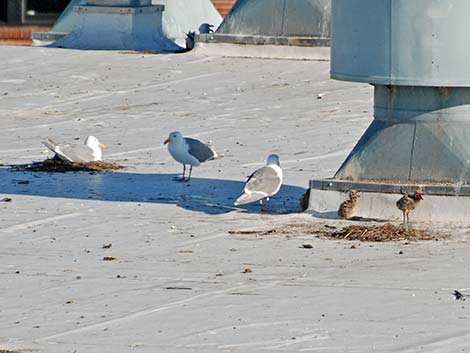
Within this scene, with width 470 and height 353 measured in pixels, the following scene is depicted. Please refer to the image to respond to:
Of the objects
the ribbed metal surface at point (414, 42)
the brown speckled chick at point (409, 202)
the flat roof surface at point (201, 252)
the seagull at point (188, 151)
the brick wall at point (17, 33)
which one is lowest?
the flat roof surface at point (201, 252)

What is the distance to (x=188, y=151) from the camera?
11.8 m

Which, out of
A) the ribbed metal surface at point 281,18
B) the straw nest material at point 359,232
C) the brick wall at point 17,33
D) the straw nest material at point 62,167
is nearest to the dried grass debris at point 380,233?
the straw nest material at point 359,232

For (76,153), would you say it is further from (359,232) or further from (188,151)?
(359,232)

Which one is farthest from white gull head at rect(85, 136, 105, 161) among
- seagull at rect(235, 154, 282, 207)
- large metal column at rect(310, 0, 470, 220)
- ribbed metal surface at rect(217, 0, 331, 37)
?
ribbed metal surface at rect(217, 0, 331, 37)

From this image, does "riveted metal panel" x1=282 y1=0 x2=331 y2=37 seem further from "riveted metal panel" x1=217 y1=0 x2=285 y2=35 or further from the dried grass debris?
the dried grass debris

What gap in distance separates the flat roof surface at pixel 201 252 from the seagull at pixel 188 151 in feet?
0.62

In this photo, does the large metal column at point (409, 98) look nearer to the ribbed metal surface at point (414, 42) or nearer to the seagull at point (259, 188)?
the ribbed metal surface at point (414, 42)

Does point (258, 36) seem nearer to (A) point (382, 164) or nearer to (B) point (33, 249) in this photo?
(A) point (382, 164)

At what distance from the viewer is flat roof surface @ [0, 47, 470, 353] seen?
7363 millimetres

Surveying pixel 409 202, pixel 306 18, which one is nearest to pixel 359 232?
pixel 409 202

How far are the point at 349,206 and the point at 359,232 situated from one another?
48 centimetres

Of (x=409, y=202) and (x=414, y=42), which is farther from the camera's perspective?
(x=414, y=42)

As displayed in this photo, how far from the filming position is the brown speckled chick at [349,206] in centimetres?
1019

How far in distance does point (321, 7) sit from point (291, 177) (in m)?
6.82
